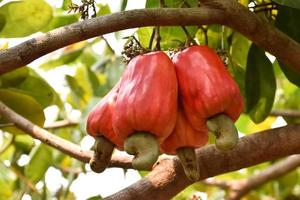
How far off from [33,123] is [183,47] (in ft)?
1.53

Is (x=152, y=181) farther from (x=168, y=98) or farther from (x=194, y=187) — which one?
(x=194, y=187)

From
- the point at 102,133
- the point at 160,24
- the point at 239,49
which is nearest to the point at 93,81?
the point at 239,49

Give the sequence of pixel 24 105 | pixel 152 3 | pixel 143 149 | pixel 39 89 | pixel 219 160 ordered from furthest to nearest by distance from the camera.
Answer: pixel 39 89 → pixel 24 105 → pixel 152 3 → pixel 219 160 → pixel 143 149

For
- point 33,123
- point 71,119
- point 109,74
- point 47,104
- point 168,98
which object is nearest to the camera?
point 168,98

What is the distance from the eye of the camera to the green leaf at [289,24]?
3.70 ft

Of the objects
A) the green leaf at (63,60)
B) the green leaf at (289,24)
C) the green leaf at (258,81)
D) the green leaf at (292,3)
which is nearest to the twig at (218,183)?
the green leaf at (63,60)

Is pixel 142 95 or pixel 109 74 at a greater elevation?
pixel 142 95

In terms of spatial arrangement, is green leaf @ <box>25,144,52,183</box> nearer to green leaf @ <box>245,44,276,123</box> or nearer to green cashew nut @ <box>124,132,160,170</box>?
green leaf @ <box>245,44,276,123</box>

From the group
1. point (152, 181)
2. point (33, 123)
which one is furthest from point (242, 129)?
point (152, 181)

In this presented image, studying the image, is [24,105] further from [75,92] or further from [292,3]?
[75,92]

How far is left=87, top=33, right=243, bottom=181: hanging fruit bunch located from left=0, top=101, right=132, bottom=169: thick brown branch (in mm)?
231

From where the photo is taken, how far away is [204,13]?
33.6 inches

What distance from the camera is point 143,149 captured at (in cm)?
82

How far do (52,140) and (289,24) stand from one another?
517 mm
